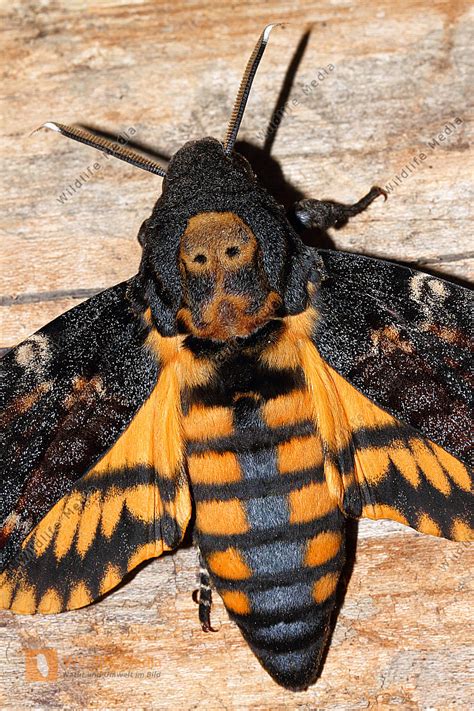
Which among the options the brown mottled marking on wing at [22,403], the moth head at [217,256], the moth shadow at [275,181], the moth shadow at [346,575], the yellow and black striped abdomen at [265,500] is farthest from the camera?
the moth shadow at [275,181]

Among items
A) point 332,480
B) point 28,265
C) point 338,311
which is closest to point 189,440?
point 332,480

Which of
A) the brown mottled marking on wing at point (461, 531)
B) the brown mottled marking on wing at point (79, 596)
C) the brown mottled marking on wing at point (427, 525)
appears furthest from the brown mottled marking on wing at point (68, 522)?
the brown mottled marking on wing at point (461, 531)

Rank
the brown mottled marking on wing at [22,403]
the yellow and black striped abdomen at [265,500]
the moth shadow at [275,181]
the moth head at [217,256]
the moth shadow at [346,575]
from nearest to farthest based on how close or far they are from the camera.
A: the yellow and black striped abdomen at [265,500], the moth head at [217,256], the brown mottled marking on wing at [22,403], the moth shadow at [346,575], the moth shadow at [275,181]

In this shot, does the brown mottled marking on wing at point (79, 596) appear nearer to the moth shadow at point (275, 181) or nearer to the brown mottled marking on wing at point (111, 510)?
the brown mottled marking on wing at point (111, 510)

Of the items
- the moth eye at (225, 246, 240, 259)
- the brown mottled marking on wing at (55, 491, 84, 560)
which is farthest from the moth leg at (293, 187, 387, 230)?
the brown mottled marking on wing at (55, 491, 84, 560)

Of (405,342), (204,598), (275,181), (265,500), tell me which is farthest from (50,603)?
(275,181)

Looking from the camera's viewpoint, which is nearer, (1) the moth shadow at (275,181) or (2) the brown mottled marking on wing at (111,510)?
(2) the brown mottled marking on wing at (111,510)
